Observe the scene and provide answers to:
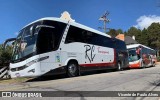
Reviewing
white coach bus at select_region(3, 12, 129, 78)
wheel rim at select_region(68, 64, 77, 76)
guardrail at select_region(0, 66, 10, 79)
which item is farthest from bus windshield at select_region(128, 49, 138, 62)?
guardrail at select_region(0, 66, 10, 79)

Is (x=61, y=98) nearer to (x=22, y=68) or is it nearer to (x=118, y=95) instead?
(x=118, y=95)

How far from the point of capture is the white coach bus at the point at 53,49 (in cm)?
1506

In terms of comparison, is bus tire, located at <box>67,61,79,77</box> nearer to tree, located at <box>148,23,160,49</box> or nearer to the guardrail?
the guardrail

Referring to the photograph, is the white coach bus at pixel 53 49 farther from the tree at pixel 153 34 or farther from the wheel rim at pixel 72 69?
the tree at pixel 153 34

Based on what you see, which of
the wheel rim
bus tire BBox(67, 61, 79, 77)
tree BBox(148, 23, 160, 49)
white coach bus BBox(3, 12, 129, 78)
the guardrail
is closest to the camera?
white coach bus BBox(3, 12, 129, 78)

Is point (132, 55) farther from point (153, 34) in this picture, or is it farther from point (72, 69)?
point (153, 34)

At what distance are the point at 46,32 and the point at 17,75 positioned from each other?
2.90 metres

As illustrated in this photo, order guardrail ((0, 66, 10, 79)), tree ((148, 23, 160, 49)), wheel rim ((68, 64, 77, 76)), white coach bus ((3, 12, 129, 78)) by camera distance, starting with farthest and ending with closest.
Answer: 1. tree ((148, 23, 160, 49))
2. guardrail ((0, 66, 10, 79))
3. wheel rim ((68, 64, 77, 76))
4. white coach bus ((3, 12, 129, 78))

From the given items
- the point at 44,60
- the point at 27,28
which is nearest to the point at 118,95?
the point at 44,60

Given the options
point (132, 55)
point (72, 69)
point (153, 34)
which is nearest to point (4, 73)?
point (72, 69)

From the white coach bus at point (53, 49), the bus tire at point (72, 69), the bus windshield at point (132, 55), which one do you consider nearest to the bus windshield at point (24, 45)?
the white coach bus at point (53, 49)

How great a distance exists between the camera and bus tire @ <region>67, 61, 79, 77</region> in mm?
17469

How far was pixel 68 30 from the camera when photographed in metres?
17.6

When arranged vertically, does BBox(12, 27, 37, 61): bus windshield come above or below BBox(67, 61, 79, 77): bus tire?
above
